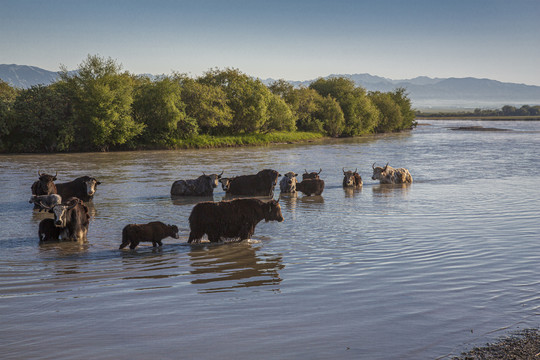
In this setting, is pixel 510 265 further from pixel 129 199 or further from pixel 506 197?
pixel 129 199

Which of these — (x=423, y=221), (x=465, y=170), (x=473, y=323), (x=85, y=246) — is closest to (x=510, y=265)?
(x=473, y=323)

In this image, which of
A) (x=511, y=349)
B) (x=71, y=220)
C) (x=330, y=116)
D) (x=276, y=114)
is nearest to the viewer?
(x=511, y=349)

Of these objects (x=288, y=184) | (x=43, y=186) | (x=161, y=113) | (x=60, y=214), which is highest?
(x=161, y=113)

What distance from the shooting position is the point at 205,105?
58375 millimetres

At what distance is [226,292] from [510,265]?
5.42 metres

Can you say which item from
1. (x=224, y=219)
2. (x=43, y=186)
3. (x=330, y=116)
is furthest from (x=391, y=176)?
(x=330, y=116)

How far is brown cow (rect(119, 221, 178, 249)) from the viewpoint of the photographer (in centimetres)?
1062

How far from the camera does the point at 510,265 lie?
29.8 ft

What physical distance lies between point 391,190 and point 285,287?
48.9ft

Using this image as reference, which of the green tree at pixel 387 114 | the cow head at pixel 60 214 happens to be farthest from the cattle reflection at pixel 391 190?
the green tree at pixel 387 114

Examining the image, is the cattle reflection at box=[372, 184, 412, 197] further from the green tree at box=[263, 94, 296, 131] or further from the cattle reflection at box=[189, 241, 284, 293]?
the green tree at box=[263, 94, 296, 131]

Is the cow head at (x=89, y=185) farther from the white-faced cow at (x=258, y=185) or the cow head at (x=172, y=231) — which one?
the cow head at (x=172, y=231)

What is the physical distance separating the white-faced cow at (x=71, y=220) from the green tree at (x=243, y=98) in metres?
51.7

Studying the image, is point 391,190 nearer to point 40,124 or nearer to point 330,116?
point 40,124
